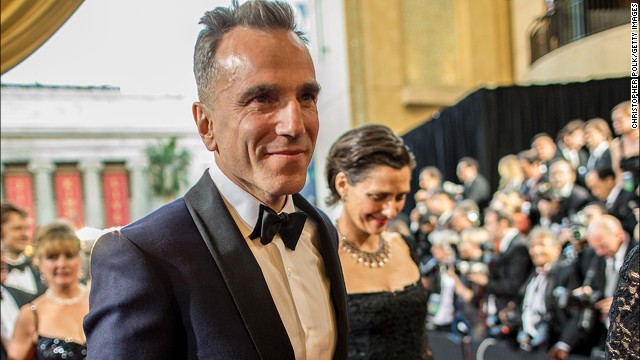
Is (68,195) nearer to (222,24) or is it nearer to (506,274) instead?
(506,274)

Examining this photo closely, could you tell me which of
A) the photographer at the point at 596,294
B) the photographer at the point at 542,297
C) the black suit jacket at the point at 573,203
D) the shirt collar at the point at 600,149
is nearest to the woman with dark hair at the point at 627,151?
the black suit jacket at the point at 573,203

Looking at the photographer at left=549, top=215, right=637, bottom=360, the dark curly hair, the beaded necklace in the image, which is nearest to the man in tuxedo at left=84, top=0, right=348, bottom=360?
the dark curly hair

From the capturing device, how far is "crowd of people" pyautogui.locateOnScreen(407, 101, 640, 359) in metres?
4.40

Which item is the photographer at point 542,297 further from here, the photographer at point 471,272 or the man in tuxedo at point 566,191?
the man in tuxedo at point 566,191

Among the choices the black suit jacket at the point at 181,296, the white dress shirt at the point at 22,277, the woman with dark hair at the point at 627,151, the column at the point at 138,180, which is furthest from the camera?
the column at the point at 138,180

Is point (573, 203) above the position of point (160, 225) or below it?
below

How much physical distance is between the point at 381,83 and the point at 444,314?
8.43 metres

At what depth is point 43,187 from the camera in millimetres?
24047

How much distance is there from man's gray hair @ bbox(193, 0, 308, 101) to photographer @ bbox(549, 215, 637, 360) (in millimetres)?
3700

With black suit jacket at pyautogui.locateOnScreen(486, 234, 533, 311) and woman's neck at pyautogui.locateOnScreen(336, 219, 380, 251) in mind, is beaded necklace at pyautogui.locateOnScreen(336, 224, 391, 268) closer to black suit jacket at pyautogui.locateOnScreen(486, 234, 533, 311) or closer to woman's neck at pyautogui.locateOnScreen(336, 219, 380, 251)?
woman's neck at pyautogui.locateOnScreen(336, 219, 380, 251)

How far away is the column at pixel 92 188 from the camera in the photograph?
978 inches

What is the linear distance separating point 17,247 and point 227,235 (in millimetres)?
3508

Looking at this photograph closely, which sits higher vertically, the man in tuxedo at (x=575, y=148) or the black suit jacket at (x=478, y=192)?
the man in tuxedo at (x=575, y=148)

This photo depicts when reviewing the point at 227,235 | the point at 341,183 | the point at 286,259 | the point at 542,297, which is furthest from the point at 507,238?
the point at 227,235
